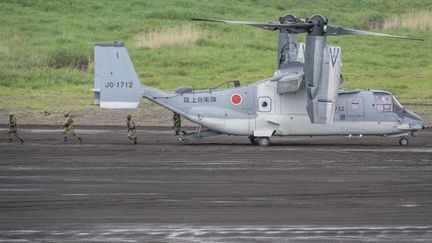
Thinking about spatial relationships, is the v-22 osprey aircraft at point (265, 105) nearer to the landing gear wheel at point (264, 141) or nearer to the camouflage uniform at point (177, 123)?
the landing gear wheel at point (264, 141)

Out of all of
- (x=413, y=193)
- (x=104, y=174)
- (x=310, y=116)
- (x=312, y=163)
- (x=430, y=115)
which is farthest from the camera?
(x=430, y=115)

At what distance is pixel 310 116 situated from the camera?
118ft

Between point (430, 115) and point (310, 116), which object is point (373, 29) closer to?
point (430, 115)

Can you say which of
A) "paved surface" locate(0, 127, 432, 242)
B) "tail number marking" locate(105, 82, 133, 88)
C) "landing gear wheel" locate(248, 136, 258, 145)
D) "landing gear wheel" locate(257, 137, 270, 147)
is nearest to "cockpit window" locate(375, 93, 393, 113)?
"paved surface" locate(0, 127, 432, 242)

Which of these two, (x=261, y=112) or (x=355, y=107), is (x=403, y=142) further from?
(x=261, y=112)

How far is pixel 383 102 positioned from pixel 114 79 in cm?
A: 892

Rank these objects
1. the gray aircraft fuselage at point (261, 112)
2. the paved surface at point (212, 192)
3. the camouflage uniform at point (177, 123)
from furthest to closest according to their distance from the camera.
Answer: the camouflage uniform at point (177, 123)
the gray aircraft fuselage at point (261, 112)
the paved surface at point (212, 192)

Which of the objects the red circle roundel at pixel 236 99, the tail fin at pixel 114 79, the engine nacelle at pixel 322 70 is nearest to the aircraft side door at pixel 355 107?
the engine nacelle at pixel 322 70

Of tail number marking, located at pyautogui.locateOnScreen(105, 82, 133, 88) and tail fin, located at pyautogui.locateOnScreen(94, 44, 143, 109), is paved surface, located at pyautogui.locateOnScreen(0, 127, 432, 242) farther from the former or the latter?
tail number marking, located at pyautogui.locateOnScreen(105, 82, 133, 88)

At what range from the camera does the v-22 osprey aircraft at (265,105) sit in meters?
36.2

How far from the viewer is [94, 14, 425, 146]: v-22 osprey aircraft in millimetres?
36156

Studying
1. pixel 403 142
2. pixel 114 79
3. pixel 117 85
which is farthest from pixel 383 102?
pixel 114 79

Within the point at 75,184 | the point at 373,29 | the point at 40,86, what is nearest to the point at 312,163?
the point at 75,184

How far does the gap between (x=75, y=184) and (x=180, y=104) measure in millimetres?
12784
